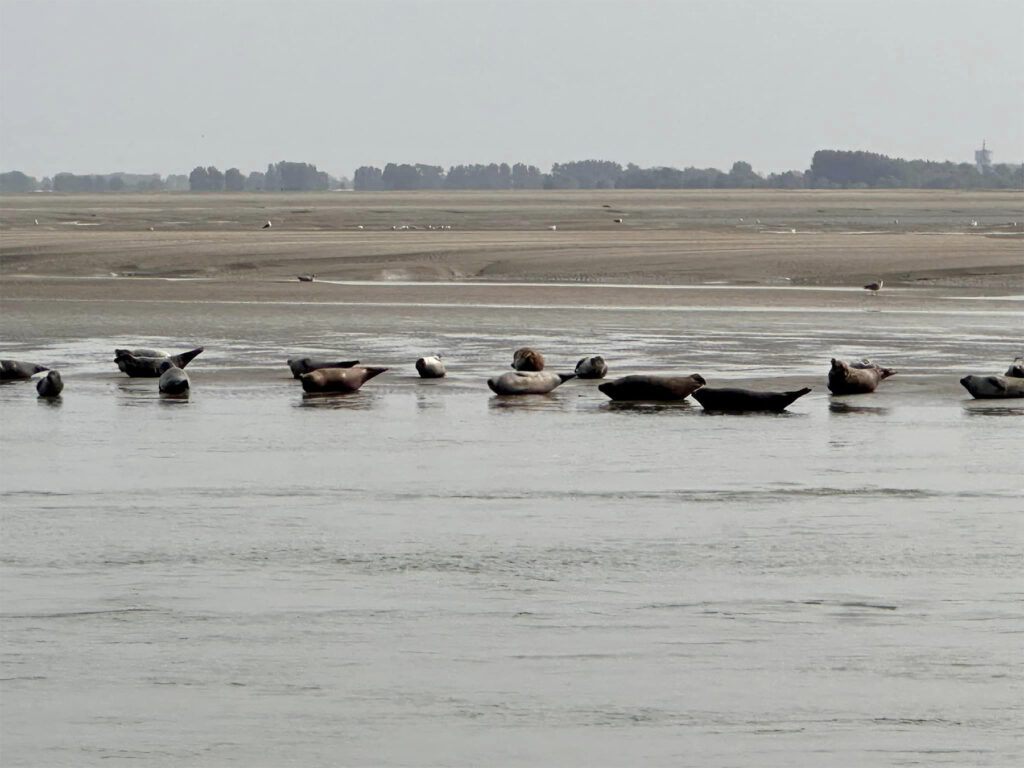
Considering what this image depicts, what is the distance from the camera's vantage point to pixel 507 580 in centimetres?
743

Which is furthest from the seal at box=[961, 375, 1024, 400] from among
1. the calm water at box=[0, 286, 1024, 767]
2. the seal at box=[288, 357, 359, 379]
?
the seal at box=[288, 357, 359, 379]

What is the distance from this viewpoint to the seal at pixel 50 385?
14.4 m

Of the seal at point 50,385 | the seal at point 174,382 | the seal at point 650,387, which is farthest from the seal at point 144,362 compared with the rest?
the seal at point 650,387

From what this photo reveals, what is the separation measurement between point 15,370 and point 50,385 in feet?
5.12

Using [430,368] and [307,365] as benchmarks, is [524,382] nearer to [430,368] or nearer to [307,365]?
[430,368]

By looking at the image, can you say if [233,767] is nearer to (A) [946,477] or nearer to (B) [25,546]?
(B) [25,546]

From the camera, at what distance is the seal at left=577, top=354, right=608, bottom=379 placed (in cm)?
1564

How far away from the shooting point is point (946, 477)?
1023 cm

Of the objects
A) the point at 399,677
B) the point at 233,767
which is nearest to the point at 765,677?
the point at 399,677

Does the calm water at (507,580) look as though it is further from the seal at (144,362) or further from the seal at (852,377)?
the seal at (144,362)

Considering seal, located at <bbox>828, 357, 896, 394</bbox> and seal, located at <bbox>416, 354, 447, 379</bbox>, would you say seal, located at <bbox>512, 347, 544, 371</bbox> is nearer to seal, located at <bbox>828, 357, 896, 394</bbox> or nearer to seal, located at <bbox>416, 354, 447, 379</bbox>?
seal, located at <bbox>416, 354, 447, 379</bbox>

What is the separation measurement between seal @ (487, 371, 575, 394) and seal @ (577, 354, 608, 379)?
868 mm

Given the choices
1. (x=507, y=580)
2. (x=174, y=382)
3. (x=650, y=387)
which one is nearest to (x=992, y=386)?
(x=650, y=387)

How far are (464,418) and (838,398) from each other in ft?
11.0
